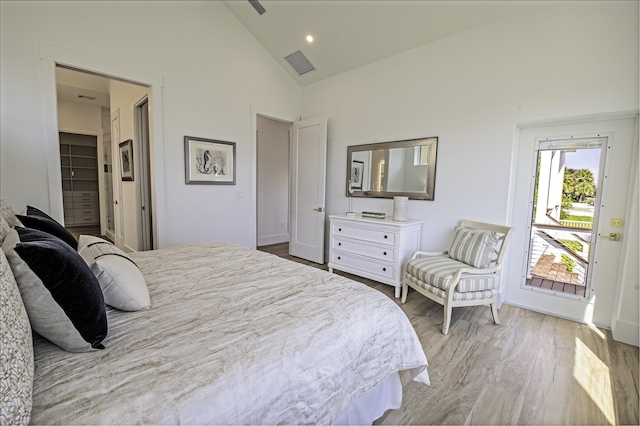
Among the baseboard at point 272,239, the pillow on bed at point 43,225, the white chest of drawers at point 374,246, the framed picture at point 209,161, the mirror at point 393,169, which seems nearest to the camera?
the pillow on bed at point 43,225

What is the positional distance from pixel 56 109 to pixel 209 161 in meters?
1.48

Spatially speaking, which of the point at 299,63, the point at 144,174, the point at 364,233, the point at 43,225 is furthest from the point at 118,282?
the point at 299,63

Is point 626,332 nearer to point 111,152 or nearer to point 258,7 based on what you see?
point 258,7

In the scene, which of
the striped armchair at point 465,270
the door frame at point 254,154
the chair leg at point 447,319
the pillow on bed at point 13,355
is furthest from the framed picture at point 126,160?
the chair leg at point 447,319

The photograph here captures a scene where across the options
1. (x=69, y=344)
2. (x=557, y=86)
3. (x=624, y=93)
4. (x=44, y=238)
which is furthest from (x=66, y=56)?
(x=624, y=93)

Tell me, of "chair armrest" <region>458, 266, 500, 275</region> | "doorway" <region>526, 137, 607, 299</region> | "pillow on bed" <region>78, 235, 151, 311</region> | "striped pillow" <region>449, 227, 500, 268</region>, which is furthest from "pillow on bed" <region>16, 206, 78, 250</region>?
"doorway" <region>526, 137, 607, 299</region>

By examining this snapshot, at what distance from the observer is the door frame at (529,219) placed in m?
2.40

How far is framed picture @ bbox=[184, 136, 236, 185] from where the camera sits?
3.46 meters

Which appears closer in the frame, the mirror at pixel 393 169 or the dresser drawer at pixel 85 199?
the mirror at pixel 393 169

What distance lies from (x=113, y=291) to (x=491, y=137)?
3.33 meters

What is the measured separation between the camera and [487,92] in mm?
2883

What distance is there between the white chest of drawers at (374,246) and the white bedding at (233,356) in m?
1.68

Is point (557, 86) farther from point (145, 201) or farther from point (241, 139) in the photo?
point (145, 201)

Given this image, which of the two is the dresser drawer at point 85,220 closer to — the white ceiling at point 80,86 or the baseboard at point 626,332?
the white ceiling at point 80,86
